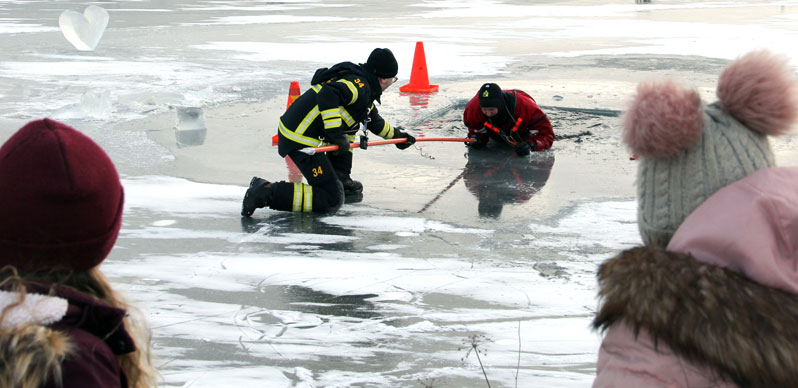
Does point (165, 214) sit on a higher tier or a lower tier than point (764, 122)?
lower

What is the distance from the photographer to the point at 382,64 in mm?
5875

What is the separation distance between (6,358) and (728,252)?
1.29 metres

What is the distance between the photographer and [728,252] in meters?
1.58

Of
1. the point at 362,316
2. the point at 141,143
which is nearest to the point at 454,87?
the point at 141,143

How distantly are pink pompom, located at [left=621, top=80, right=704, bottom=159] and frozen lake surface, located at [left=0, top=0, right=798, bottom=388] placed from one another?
1.52m

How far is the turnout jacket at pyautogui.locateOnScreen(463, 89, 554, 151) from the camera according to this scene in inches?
283

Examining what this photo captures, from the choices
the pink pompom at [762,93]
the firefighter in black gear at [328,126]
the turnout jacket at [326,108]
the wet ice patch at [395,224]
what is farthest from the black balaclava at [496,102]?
the pink pompom at [762,93]

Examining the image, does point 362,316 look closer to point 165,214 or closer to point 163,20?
point 165,214

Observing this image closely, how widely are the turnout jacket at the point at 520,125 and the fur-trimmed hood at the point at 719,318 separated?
219 inches

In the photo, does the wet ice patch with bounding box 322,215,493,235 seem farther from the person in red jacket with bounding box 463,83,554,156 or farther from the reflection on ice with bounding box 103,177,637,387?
the person in red jacket with bounding box 463,83,554,156

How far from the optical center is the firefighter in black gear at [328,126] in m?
5.49

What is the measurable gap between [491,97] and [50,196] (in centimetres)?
574

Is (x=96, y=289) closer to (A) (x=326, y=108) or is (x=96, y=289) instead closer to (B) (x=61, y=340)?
(B) (x=61, y=340)

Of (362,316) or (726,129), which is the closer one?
(726,129)
